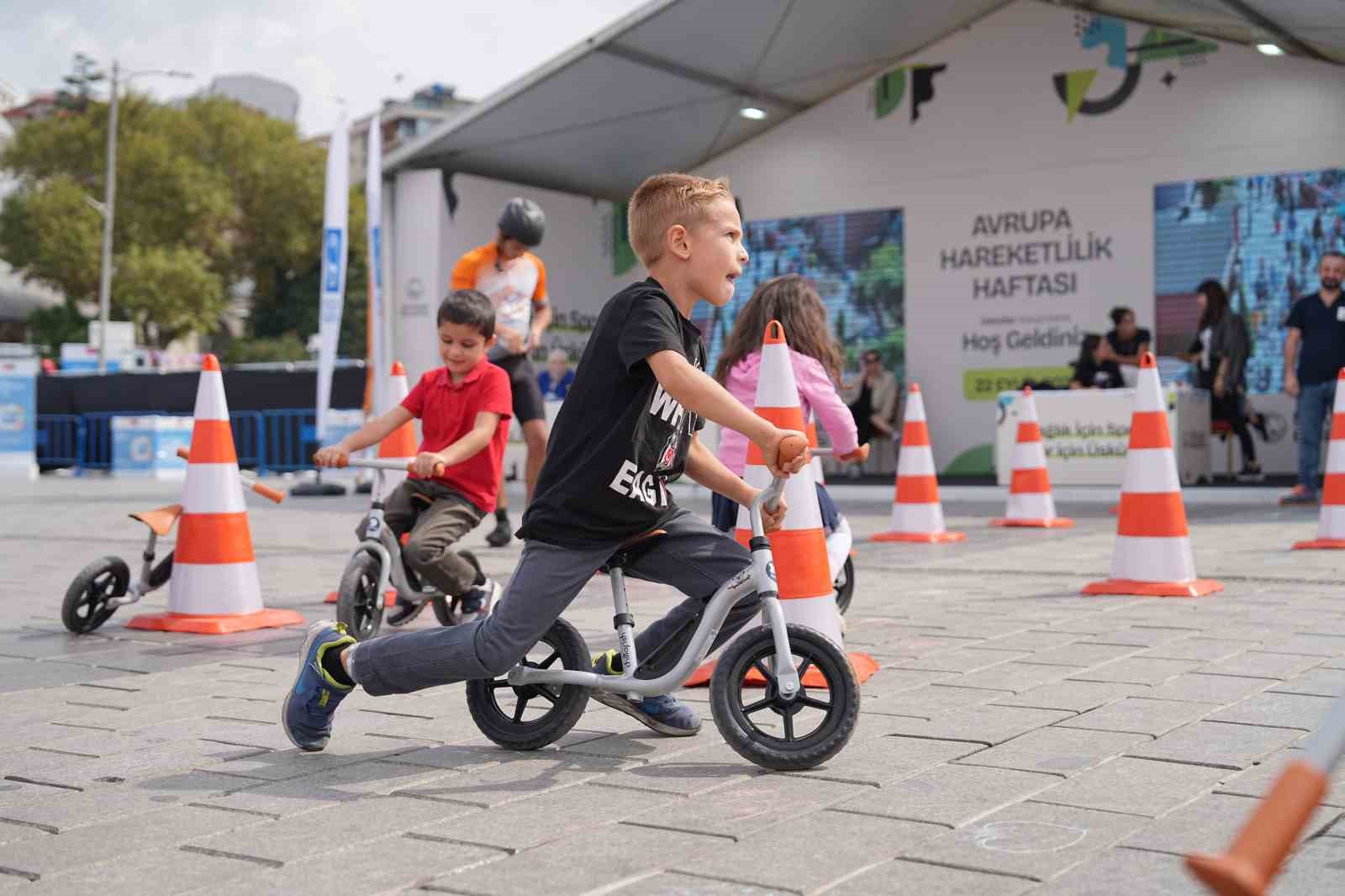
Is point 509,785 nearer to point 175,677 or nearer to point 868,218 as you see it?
point 175,677

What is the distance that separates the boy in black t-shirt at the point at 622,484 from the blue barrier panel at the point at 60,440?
22.4 m

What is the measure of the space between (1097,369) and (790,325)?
11.8m

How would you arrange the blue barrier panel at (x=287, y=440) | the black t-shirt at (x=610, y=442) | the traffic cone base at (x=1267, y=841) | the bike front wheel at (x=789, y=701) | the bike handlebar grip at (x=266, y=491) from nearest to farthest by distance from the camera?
the traffic cone base at (x=1267, y=841), the bike front wheel at (x=789, y=701), the black t-shirt at (x=610, y=442), the bike handlebar grip at (x=266, y=491), the blue barrier panel at (x=287, y=440)

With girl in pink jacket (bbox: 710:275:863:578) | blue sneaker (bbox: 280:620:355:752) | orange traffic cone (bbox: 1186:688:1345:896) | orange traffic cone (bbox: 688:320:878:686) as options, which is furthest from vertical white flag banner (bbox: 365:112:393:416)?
orange traffic cone (bbox: 1186:688:1345:896)

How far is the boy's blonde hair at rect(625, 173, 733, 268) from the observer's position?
3.29 meters

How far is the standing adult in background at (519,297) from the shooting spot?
25.3ft

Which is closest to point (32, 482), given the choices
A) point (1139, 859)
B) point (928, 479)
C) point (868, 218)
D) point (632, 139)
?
point (632, 139)

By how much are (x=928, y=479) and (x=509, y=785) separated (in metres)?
6.70

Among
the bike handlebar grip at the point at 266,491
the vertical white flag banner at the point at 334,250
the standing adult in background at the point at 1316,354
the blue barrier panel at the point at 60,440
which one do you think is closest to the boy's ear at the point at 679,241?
the bike handlebar grip at the point at 266,491

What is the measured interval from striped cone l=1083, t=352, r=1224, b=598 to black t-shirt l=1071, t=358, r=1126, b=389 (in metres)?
9.68

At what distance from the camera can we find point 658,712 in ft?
11.5

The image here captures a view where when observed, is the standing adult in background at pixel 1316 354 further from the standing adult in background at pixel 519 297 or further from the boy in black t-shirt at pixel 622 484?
the boy in black t-shirt at pixel 622 484

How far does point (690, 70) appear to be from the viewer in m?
16.4

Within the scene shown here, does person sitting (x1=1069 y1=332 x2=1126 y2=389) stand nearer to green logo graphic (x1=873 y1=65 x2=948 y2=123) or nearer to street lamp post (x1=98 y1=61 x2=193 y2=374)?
green logo graphic (x1=873 y1=65 x2=948 y2=123)
